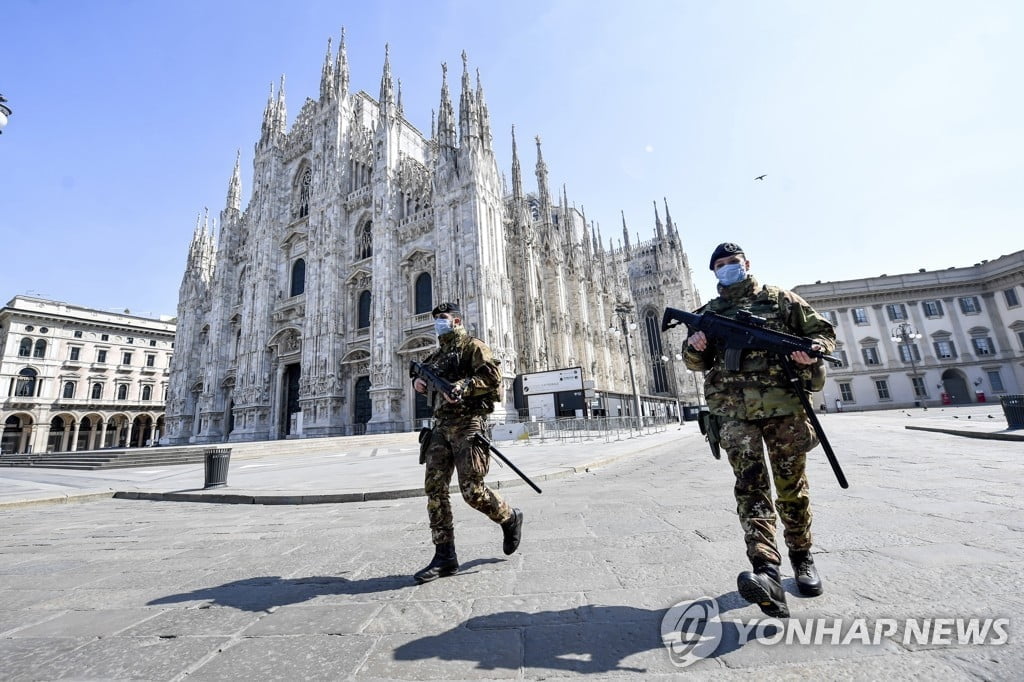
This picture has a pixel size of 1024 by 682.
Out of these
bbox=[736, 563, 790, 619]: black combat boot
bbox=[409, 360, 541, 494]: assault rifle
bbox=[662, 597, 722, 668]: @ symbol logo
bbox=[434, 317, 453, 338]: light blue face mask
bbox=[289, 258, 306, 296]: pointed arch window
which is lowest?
bbox=[662, 597, 722, 668]: @ symbol logo

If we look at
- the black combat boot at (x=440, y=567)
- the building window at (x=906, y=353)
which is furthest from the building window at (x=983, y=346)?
the black combat boot at (x=440, y=567)

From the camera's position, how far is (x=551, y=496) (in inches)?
198

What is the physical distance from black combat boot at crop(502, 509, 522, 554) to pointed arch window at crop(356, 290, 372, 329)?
23.1 m

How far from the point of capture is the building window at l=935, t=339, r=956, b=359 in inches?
1303

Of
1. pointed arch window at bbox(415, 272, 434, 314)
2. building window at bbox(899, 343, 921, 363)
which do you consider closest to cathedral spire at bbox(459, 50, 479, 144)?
pointed arch window at bbox(415, 272, 434, 314)

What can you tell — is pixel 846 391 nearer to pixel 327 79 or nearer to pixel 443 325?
pixel 443 325

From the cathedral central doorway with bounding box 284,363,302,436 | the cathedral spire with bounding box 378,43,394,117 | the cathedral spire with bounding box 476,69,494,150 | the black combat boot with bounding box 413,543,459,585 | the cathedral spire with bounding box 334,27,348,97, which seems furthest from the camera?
the cathedral spire with bounding box 334,27,348,97

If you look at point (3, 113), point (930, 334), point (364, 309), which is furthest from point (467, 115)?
point (930, 334)


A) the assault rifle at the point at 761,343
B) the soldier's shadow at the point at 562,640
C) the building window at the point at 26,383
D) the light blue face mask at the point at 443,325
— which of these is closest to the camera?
the soldier's shadow at the point at 562,640

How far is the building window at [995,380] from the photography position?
31.5 metres

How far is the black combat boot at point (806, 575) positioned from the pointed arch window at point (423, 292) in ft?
70.1

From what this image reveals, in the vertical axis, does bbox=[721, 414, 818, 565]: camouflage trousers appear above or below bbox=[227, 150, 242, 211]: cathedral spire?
below

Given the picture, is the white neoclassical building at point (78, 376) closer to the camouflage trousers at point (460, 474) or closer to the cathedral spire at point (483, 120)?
the cathedral spire at point (483, 120)

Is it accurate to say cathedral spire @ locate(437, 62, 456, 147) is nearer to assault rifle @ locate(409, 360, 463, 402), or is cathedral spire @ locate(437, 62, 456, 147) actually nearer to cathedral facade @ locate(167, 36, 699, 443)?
cathedral facade @ locate(167, 36, 699, 443)
